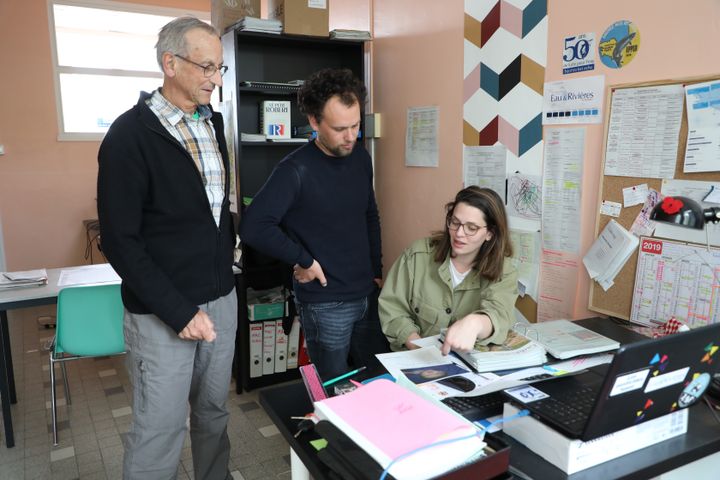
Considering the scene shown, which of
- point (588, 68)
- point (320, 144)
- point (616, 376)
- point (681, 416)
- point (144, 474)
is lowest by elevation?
point (144, 474)

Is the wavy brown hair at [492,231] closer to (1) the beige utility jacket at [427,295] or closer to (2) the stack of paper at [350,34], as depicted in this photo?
(1) the beige utility jacket at [427,295]

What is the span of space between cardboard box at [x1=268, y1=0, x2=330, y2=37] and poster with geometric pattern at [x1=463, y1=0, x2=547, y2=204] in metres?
0.94

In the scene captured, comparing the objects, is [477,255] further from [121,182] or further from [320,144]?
[121,182]

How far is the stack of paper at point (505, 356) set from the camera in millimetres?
1415

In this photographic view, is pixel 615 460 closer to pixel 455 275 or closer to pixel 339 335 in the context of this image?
pixel 455 275

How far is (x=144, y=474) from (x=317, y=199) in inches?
41.1

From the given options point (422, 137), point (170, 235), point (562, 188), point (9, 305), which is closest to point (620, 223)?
point (562, 188)

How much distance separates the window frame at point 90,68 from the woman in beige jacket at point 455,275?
4062mm

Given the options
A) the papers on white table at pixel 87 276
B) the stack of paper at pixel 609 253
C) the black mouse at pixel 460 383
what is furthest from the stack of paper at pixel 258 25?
the black mouse at pixel 460 383

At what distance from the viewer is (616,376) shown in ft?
3.31

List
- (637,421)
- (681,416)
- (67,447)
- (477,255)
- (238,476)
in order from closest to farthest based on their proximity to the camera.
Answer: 1. (637,421)
2. (681,416)
3. (477,255)
4. (238,476)
5. (67,447)

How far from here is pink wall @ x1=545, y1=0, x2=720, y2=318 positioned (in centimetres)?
159

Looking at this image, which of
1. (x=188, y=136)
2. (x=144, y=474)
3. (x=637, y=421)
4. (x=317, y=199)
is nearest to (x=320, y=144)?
(x=317, y=199)

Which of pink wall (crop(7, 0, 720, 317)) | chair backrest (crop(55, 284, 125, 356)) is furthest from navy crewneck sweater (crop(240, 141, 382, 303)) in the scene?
chair backrest (crop(55, 284, 125, 356))
